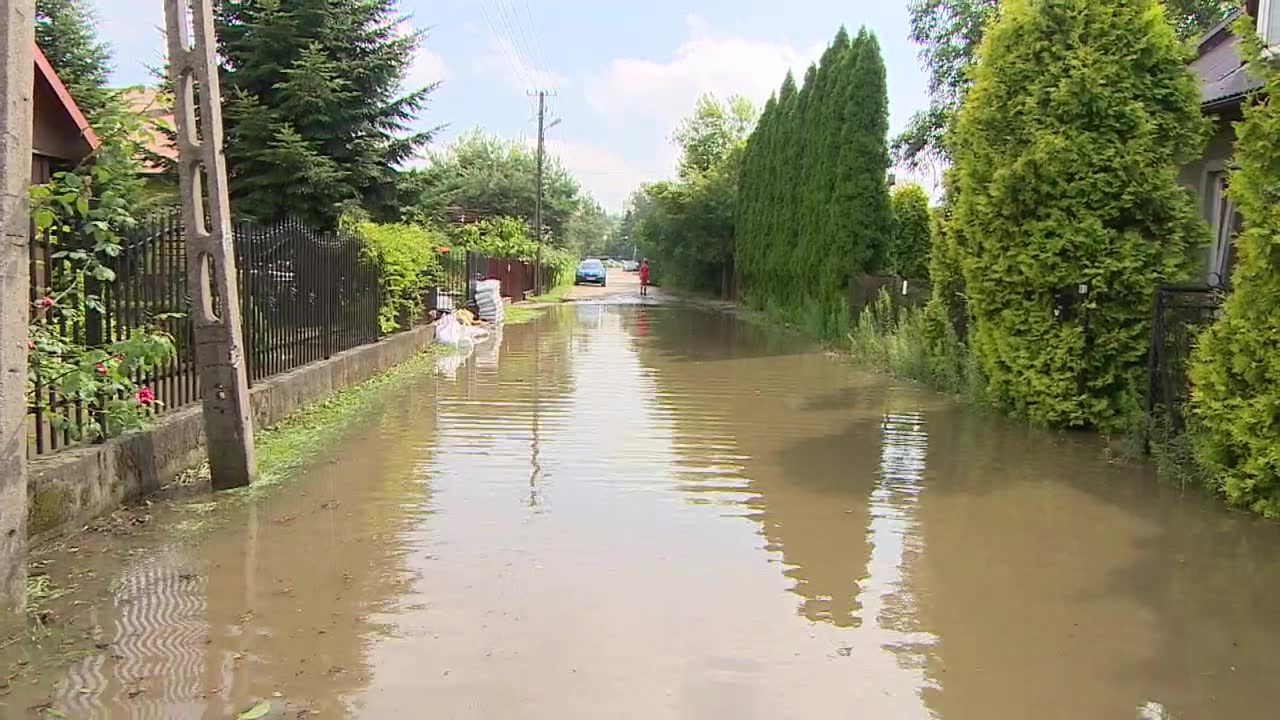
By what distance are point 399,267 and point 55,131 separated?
19.0ft

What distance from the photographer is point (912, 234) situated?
2428 centimetres

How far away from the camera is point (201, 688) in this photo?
374 centimetres

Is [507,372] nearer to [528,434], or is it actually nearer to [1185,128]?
[528,434]

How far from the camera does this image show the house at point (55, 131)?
563 inches

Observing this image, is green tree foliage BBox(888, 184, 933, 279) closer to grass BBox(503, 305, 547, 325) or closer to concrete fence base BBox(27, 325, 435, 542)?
grass BBox(503, 305, 547, 325)

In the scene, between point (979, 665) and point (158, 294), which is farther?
point (158, 294)

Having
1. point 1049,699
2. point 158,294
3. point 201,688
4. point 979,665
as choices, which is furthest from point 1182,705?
A: point 158,294

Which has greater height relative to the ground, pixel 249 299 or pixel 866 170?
pixel 866 170

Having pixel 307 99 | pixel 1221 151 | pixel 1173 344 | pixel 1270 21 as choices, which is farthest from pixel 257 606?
pixel 307 99

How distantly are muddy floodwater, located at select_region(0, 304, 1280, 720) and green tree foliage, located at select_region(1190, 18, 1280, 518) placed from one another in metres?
0.29

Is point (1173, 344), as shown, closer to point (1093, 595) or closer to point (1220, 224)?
point (1093, 595)

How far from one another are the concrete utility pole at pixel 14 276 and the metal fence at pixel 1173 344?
7.63 m

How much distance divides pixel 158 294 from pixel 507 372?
7229 mm

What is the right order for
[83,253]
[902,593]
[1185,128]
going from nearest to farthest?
[902,593] → [83,253] → [1185,128]
